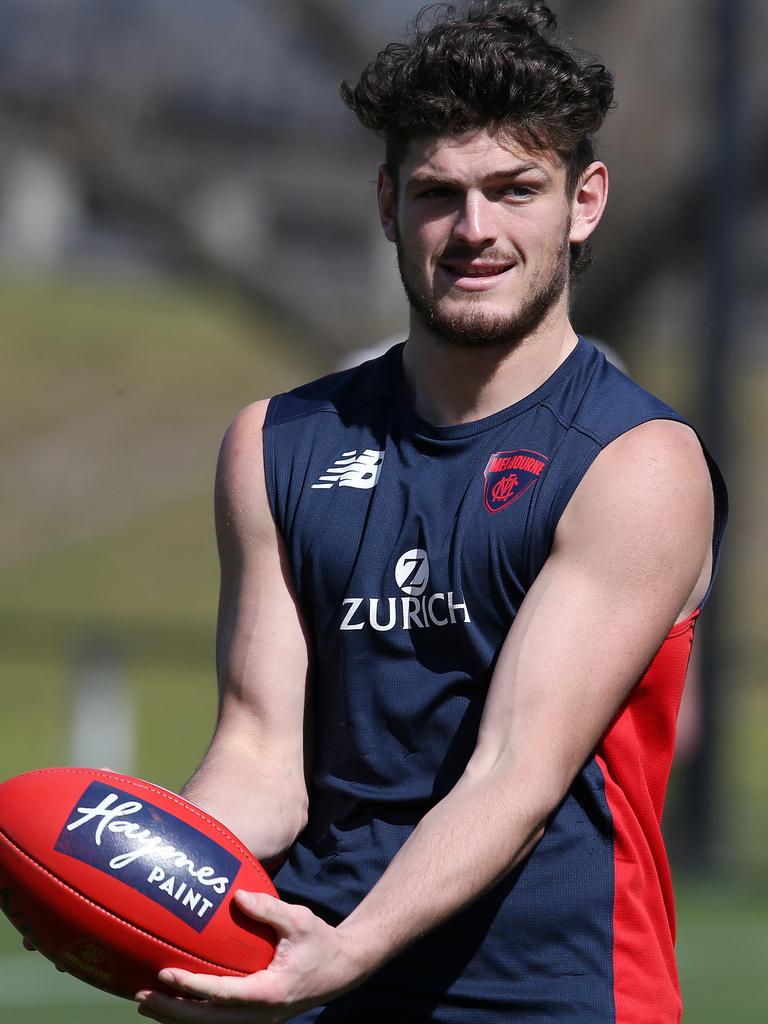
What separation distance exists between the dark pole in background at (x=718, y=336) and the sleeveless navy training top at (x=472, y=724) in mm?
6582

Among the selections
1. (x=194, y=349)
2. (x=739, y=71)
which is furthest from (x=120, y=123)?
(x=194, y=349)

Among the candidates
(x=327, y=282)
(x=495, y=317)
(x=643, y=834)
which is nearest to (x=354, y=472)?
(x=495, y=317)

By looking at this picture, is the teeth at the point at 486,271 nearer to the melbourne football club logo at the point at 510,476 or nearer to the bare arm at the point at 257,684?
the melbourne football club logo at the point at 510,476

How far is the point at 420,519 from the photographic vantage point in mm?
3188

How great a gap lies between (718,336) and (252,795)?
727 cm

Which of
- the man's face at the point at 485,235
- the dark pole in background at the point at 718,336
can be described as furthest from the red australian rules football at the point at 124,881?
the dark pole in background at the point at 718,336

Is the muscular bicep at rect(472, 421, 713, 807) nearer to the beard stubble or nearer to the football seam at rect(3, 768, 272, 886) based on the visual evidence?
the beard stubble

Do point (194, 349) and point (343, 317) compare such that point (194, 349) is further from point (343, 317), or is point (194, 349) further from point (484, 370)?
point (484, 370)

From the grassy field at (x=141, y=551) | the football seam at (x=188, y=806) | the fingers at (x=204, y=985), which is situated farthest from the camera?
the grassy field at (x=141, y=551)

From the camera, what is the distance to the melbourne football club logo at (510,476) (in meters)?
3.10

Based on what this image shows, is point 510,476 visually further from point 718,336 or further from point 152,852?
point 718,336

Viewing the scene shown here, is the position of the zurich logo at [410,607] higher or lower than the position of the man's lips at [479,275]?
lower

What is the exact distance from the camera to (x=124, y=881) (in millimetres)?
2930

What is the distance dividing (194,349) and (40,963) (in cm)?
2473
